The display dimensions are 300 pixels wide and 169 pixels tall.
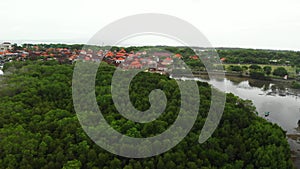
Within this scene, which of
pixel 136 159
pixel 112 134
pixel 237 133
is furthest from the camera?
pixel 237 133

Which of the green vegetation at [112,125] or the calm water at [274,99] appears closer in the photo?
the green vegetation at [112,125]

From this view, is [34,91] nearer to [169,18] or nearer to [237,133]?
[169,18]

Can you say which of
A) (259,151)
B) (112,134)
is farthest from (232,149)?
(112,134)

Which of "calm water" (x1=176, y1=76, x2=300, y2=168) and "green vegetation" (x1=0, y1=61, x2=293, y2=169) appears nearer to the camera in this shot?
"green vegetation" (x1=0, y1=61, x2=293, y2=169)

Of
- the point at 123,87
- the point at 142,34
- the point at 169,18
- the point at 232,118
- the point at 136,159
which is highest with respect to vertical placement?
the point at 169,18
